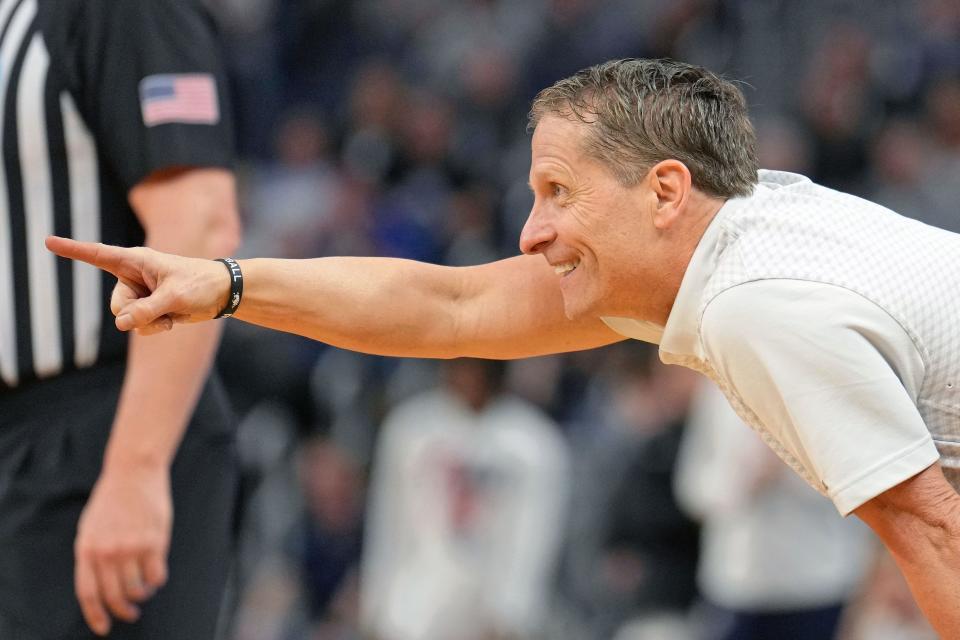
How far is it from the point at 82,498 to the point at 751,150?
1674mm

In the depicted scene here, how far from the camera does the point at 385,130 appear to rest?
1035 cm

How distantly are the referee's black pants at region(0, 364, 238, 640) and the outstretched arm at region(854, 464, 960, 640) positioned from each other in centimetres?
152

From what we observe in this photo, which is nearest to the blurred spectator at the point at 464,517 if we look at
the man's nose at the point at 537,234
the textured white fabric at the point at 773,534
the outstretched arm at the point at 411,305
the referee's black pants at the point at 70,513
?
the textured white fabric at the point at 773,534

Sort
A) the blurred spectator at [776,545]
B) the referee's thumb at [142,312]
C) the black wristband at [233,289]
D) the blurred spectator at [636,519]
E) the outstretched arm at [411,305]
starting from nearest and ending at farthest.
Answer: the referee's thumb at [142,312], the black wristband at [233,289], the outstretched arm at [411,305], the blurred spectator at [776,545], the blurred spectator at [636,519]

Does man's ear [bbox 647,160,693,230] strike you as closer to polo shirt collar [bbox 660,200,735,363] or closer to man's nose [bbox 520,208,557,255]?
polo shirt collar [bbox 660,200,735,363]

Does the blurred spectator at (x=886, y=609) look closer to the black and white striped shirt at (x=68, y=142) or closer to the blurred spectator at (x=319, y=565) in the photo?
the blurred spectator at (x=319, y=565)

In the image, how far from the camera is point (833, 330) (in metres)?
2.59

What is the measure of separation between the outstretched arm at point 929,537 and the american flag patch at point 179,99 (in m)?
1.72

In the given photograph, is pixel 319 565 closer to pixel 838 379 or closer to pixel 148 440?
pixel 148 440

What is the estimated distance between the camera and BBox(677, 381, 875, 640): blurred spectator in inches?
271

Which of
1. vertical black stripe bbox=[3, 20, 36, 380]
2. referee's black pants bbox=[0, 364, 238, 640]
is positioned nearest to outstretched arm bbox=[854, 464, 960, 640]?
referee's black pants bbox=[0, 364, 238, 640]

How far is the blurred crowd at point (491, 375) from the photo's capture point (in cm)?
748

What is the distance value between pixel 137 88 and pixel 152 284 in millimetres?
806

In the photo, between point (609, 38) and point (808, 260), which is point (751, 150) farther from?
point (609, 38)
